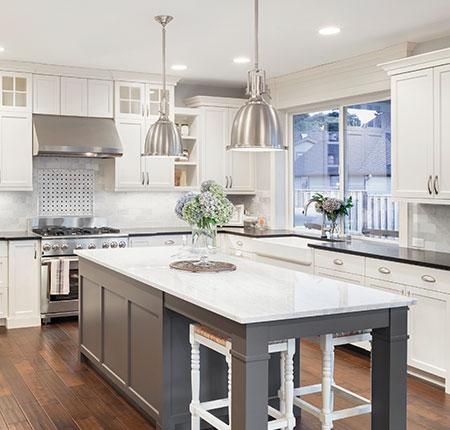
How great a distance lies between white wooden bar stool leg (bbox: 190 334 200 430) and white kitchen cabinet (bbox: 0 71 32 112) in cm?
406

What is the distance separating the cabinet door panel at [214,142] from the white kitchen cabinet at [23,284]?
2266 millimetres

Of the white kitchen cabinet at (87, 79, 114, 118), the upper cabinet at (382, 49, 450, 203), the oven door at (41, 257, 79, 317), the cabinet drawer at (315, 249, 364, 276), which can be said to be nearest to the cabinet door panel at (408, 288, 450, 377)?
the cabinet drawer at (315, 249, 364, 276)

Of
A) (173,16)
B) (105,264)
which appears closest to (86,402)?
(105,264)

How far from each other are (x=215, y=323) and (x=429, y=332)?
2207 mm

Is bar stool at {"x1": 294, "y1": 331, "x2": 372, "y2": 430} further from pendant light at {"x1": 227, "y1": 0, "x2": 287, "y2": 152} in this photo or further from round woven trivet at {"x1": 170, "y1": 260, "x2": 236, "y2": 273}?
pendant light at {"x1": 227, "y1": 0, "x2": 287, "y2": 152}

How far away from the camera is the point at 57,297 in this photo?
6121 mm

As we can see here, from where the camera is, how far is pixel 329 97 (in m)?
6.21

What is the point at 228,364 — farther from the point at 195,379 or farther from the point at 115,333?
the point at 115,333

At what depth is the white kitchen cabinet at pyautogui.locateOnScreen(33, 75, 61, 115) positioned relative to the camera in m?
6.27

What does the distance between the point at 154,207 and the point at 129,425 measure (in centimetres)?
399

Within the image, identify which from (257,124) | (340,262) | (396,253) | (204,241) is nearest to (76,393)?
(204,241)

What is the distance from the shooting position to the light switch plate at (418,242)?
16.8 ft

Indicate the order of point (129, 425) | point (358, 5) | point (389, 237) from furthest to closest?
A: point (389, 237) → point (358, 5) → point (129, 425)

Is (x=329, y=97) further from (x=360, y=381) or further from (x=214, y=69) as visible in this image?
(x=360, y=381)
